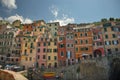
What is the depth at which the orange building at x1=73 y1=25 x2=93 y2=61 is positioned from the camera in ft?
166

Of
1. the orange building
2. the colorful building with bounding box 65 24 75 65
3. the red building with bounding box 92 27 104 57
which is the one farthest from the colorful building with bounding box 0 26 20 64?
the red building with bounding box 92 27 104 57

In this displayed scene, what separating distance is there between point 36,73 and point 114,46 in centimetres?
2889

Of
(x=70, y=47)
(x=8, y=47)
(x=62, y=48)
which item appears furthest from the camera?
(x=8, y=47)

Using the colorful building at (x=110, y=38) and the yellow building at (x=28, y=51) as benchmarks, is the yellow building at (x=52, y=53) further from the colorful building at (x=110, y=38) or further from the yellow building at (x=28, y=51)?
the colorful building at (x=110, y=38)

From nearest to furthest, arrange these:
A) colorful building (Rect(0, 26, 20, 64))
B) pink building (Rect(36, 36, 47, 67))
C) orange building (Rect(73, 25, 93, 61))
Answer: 1. orange building (Rect(73, 25, 93, 61))
2. pink building (Rect(36, 36, 47, 67))
3. colorful building (Rect(0, 26, 20, 64))

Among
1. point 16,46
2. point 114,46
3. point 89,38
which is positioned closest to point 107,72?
point 114,46

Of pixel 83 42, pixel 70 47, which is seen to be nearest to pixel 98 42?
pixel 83 42

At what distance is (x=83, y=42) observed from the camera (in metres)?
51.9

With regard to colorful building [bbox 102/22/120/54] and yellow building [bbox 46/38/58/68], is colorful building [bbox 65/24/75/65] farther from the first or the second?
colorful building [bbox 102/22/120/54]

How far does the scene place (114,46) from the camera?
155ft

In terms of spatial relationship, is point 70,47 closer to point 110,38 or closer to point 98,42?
point 98,42

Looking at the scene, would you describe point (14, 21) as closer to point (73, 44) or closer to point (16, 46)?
point (16, 46)

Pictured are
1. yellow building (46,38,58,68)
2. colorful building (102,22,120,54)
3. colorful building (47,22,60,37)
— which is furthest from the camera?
colorful building (47,22,60,37)

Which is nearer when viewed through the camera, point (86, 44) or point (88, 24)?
point (86, 44)
